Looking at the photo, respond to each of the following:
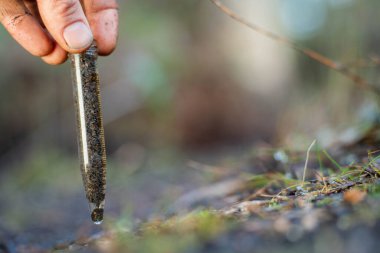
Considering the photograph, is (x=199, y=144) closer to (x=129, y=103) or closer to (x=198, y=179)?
(x=129, y=103)

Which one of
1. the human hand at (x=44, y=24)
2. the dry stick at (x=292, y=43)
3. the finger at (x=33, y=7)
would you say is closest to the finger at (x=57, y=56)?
the human hand at (x=44, y=24)

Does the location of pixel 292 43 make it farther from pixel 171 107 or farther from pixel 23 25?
pixel 171 107

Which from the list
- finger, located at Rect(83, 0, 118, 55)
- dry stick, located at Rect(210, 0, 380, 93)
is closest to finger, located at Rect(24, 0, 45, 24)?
finger, located at Rect(83, 0, 118, 55)

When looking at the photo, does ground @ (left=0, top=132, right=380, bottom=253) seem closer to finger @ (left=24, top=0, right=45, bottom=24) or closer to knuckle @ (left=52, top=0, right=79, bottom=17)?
knuckle @ (left=52, top=0, right=79, bottom=17)

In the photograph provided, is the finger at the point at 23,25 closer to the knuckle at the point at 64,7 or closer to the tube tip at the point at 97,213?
the knuckle at the point at 64,7

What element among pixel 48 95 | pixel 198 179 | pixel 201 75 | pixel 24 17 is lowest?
pixel 198 179

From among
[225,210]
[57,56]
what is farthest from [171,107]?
[225,210]

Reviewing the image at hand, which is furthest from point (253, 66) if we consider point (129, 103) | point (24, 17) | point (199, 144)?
point (24, 17)
